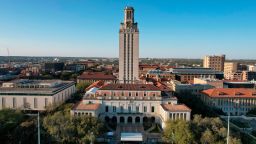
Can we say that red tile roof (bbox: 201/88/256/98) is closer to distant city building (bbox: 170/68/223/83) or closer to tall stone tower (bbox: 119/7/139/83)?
tall stone tower (bbox: 119/7/139/83)

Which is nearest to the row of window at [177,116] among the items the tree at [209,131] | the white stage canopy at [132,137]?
the tree at [209,131]

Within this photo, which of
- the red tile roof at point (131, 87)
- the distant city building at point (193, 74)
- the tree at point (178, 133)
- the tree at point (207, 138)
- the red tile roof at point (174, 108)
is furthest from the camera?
the distant city building at point (193, 74)

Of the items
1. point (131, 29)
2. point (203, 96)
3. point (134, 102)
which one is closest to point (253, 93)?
point (203, 96)

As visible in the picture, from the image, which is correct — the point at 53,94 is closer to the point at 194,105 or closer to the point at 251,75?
the point at 194,105

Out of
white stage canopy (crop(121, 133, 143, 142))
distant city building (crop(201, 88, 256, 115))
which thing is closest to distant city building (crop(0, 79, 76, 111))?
white stage canopy (crop(121, 133, 143, 142))

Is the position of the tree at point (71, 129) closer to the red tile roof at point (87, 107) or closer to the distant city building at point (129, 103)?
the red tile roof at point (87, 107)

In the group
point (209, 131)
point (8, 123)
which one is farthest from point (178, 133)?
point (8, 123)

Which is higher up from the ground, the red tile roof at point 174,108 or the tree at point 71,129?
the red tile roof at point 174,108
